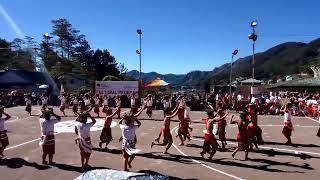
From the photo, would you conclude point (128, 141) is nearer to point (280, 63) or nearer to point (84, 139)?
point (84, 139)

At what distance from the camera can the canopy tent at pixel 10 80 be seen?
68438 millimetres

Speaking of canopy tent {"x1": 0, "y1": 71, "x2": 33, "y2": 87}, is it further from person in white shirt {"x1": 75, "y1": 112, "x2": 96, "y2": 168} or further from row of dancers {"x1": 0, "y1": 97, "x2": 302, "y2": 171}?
A: person in white shirt {"x1": 75, "y1": 112, "x2": 96, "y2": 168}

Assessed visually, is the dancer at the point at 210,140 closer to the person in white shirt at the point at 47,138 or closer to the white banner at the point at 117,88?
the person in white shirt at the point at 47,138

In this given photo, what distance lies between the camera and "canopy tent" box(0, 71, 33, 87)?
68.4 meters

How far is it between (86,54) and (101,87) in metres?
59.3

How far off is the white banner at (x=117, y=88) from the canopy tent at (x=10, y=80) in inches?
1025

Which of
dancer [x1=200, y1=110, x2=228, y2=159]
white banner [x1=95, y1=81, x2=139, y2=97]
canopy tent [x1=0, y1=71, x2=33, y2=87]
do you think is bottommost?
dancer [x1=200, y1=110, x2=228, y2=159]

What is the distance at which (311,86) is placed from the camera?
183 feet

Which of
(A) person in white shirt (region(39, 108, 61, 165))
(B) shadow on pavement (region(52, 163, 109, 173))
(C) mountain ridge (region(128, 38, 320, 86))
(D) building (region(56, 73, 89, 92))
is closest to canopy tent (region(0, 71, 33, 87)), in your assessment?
(D) building (region(56, 73, 89, 92))

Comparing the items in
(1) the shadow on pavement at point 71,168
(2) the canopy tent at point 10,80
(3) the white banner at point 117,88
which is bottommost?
(1) the shadow on pavement at point 71,168

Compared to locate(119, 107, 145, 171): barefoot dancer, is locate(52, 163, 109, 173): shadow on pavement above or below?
below

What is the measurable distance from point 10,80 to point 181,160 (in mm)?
57154

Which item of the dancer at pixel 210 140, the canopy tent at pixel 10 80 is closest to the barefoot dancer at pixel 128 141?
the dancer at pixel 210 140

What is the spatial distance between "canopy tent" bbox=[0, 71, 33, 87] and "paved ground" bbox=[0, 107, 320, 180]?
4701 centimetres
